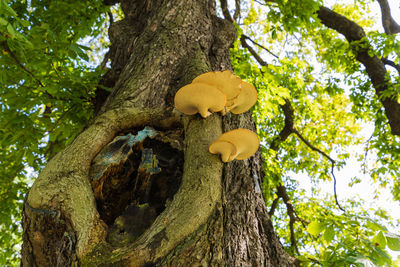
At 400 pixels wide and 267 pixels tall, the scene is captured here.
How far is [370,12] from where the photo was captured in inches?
343

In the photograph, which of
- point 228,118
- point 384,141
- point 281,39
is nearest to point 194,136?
point 228,118

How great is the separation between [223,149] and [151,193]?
1.75 feet

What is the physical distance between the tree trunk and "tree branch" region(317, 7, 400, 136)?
4501 mm

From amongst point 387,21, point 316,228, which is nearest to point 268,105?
point 316,228

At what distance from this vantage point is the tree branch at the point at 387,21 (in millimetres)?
6629

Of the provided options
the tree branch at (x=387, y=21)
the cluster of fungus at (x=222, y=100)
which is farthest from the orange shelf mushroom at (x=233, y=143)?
the tree branch at (x=387, y=21)

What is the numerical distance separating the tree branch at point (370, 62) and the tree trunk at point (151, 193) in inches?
177

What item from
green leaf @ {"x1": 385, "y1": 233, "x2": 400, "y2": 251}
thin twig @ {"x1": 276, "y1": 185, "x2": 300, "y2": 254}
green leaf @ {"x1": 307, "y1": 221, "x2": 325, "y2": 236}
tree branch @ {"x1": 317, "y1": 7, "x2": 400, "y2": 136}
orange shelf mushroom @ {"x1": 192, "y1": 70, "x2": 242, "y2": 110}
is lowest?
green leaf @ {"x1": 385, "y1": 233, "x2": 400, "y2": 251}

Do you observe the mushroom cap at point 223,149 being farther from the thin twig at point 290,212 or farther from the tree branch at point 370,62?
the thin twig at point 290,212

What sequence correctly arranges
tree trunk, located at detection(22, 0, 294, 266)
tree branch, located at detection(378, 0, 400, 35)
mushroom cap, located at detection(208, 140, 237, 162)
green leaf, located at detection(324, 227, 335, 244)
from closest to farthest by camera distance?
tree trunk, located at detection(22, 0, 294, 266), mushroom cap, located at detection(208, 140, 237, 162), green leaf, located at detection(324, 227, 335, 244), tree branch, located at detection(378, 0, 400, 35)

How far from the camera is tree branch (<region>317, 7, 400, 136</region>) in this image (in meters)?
5.36

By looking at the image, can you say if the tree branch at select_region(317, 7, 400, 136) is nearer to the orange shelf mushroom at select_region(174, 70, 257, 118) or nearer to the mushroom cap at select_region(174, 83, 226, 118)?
the orange shelf mushroom at select_region(174, 70, 257, 118)

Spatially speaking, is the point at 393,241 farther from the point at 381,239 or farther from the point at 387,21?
the point at 387,21

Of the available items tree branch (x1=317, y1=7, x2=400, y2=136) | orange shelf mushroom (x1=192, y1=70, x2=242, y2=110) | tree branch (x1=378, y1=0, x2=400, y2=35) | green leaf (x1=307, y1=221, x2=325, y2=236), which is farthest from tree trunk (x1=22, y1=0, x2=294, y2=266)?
tree branch (x1=378, y1=0, x2=400, y2=35)
